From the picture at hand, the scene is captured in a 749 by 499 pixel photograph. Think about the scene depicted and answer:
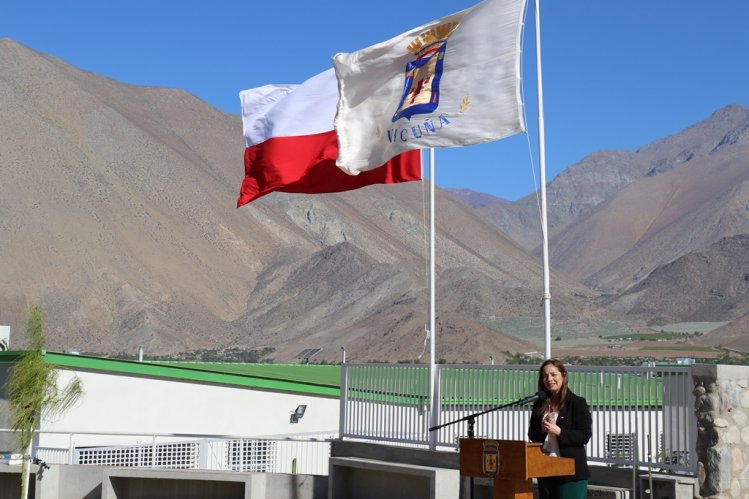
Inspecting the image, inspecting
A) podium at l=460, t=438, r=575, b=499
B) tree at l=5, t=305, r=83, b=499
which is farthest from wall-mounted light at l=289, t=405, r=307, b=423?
podium at l=460, t=438, r=575, b=499

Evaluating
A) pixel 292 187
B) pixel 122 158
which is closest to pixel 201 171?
pixel 122 158

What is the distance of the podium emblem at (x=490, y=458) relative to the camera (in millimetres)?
8203

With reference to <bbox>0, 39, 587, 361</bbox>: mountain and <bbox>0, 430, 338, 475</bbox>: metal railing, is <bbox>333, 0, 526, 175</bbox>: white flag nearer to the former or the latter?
<bbox>0, 430, 338, 475</bbox>: metal railing

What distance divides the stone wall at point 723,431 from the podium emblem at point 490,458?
2923mm

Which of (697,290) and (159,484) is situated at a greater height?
(697,290)

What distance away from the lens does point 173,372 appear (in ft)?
76.9

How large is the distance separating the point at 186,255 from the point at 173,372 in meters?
97.4

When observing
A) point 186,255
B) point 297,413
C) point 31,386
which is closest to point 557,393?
point 31,386

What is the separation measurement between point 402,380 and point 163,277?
99930mm

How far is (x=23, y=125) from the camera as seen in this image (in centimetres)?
12325

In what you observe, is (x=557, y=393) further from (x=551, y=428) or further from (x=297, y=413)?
(x=297, y=413)

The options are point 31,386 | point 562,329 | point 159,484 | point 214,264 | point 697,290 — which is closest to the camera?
point 159,484

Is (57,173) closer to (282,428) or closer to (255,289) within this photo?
(255,289)

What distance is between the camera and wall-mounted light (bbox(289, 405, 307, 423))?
25141 millimetres
